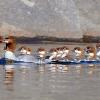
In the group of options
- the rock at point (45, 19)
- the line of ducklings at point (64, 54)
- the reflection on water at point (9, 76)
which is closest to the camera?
the reflection on water at point (9, 76)

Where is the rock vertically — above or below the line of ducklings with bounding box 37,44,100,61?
above

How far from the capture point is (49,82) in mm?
26047

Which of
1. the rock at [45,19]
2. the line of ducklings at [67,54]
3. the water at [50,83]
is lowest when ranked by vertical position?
the water at [50,83]

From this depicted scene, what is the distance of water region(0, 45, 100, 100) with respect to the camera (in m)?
22.0

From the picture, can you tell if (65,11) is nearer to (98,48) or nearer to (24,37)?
(24,37)

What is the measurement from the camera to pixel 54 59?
120 feet

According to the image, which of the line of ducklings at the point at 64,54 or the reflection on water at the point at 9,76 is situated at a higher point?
the line of ducklings at the point at 64,54

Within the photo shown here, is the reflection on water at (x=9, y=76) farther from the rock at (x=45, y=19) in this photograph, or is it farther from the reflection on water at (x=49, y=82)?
the rock at (x=45, y=19)

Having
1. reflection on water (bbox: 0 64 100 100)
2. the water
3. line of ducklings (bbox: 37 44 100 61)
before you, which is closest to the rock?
line of ducklings (bbox: 37 44 100 61)

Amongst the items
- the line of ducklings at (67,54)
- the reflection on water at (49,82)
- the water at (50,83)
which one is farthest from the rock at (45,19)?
the water at (50,83)

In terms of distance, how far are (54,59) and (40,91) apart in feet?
44.7

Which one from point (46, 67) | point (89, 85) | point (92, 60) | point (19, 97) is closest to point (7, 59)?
point (46, 67)

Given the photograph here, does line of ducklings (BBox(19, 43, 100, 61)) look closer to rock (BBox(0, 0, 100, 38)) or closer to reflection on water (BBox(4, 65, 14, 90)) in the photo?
reflection on water (BBox(4, 65, 14, 90))

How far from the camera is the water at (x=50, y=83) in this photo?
2200 centimetres
